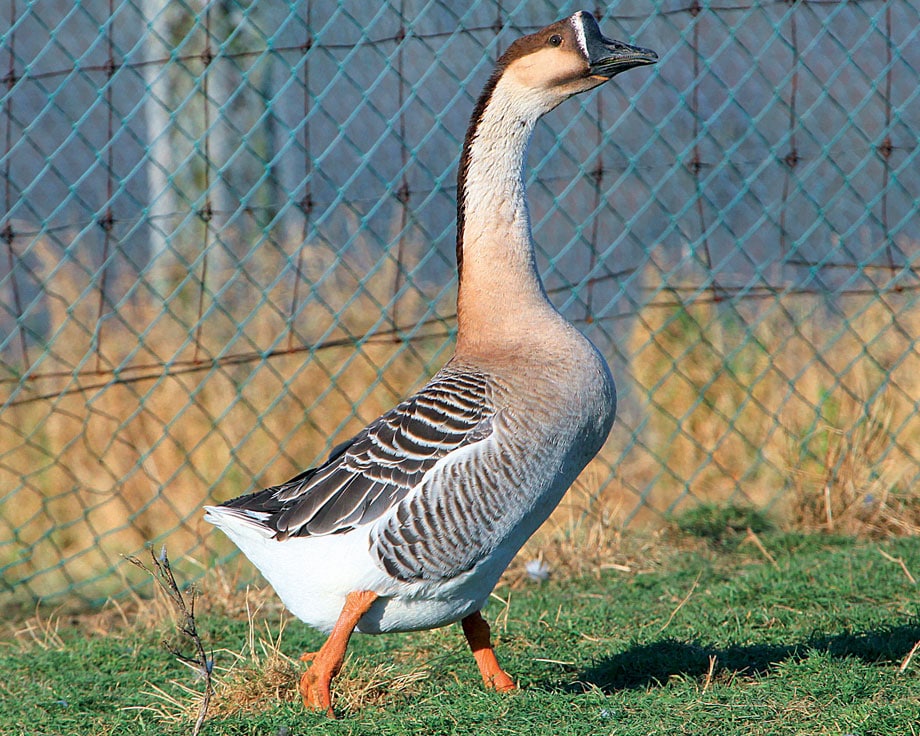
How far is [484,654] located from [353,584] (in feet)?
1.85

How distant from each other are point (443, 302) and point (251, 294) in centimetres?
146

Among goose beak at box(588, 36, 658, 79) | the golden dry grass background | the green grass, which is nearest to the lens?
the green grass

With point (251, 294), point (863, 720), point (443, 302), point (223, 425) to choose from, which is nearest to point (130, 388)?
point (223, 425)

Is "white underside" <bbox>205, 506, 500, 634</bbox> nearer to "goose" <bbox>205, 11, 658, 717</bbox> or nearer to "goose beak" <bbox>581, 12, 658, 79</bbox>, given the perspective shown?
"goose" <bbox>205, 11, 658, 717</bbox>

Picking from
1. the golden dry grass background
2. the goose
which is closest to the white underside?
the goose

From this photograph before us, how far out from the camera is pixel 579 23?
3.69 meters

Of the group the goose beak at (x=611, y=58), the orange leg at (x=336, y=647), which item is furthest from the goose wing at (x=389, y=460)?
the goose beak at (x=611, y=58)

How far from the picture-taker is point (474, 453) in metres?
3.39

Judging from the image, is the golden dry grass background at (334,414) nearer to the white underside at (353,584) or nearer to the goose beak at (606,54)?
the white underside at (353,584)

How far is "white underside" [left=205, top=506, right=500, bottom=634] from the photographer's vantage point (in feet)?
11.3

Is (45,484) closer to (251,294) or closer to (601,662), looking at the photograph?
(251,294)

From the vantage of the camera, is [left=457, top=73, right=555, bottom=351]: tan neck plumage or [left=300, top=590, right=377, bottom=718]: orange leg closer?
[left=300, top=590, right=377, bottom=718]: orange leg

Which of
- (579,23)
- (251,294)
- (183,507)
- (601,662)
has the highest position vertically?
(579,23)

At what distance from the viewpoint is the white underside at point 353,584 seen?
3436mm
